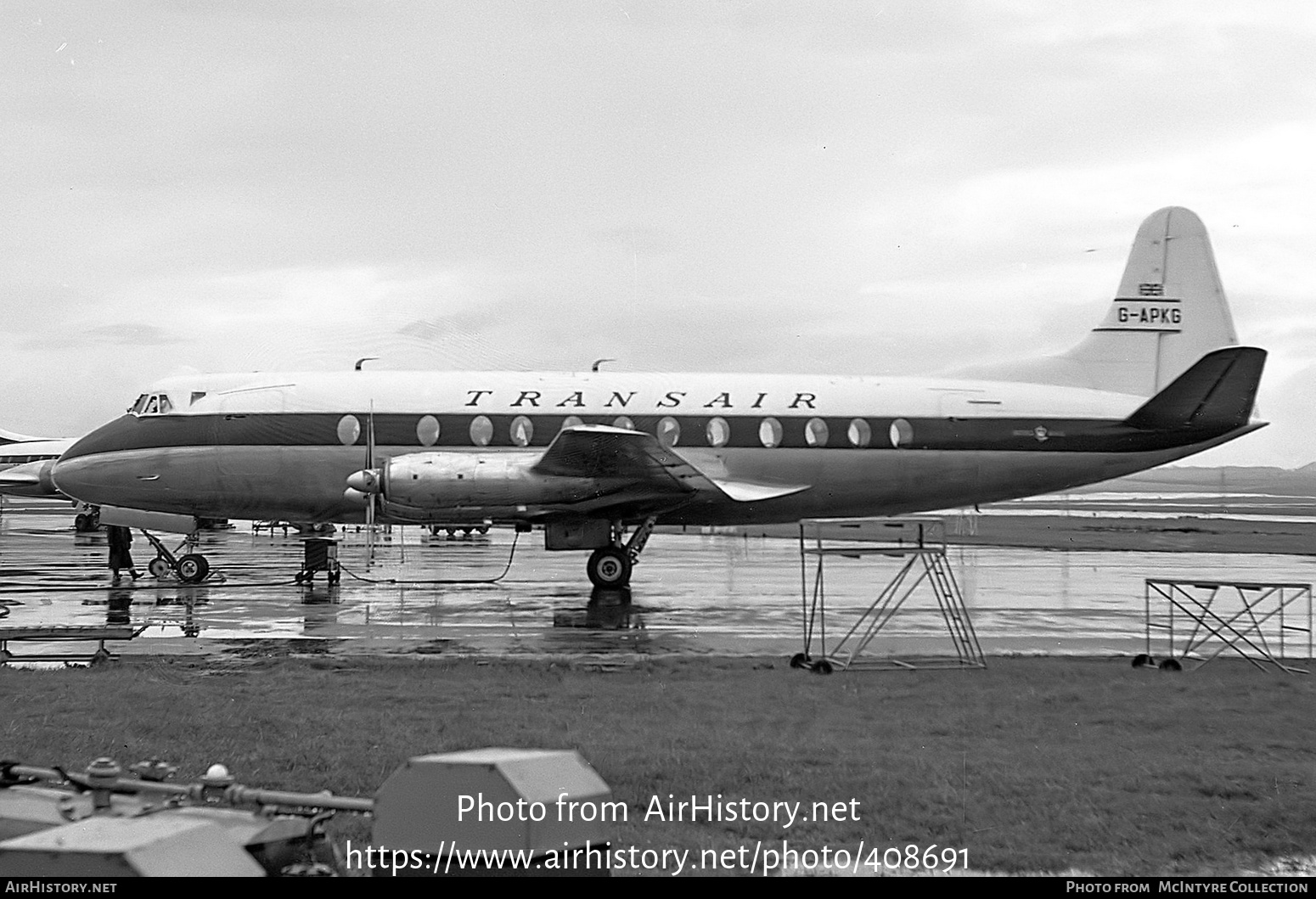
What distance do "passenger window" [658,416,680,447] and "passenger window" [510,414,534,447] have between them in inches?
101

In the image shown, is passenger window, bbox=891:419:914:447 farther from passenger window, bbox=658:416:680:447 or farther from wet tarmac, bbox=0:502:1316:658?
passenger window, bbox=658:416:680:447

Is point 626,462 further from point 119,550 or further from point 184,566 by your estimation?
point 119,550

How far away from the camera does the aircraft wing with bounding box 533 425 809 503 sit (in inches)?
823

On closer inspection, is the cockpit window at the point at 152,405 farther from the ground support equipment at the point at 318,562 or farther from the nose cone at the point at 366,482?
the nose cone at the point at 366,482

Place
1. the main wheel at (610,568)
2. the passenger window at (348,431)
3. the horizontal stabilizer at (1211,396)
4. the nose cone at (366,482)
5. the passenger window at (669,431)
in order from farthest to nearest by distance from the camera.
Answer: the passenger window at (669,431) < the horizontal stabilizer at (1211,396) < the passenger window at (348,431) < the main wheel at (610,568) < the nose cone at (366,482)

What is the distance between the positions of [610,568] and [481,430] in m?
3.73

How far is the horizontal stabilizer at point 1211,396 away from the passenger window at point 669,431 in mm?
9505

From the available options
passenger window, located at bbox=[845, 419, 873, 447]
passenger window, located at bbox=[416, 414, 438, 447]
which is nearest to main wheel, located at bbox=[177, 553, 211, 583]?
passenger window, located at bbox=[416, 414, 438, 447]

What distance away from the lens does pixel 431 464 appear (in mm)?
21156

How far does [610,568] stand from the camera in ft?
76.2

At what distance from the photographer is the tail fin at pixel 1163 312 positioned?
26.3 m

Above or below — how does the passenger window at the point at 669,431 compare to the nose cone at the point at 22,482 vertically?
above

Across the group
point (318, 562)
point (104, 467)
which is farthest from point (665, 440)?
point (104, 467)

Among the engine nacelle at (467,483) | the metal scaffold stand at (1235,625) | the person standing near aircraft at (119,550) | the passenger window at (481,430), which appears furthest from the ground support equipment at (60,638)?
the metal scaffold stand at (1235,625)
